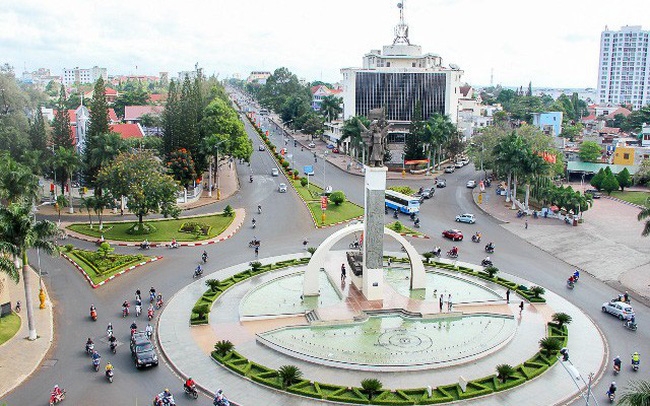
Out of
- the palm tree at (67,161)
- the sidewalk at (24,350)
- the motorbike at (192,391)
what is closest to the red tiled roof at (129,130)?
the palm tree at (67,161)

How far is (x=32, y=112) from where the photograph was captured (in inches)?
4353

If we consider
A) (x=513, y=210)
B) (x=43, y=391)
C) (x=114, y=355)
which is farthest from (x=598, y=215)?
(x=43, y=391)

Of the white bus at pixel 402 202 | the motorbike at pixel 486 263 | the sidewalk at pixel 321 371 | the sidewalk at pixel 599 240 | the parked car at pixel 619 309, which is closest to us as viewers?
the sidewalk at pixel 321 371

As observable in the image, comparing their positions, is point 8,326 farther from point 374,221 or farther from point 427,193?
point 427,193

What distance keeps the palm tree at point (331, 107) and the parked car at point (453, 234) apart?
246ft

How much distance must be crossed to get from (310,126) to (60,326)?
3595 inches

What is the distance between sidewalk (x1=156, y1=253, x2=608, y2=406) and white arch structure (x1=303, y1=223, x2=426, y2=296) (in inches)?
283

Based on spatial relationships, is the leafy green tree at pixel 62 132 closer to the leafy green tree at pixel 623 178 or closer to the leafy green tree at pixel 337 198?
the leafy green tree at pixel 337 198

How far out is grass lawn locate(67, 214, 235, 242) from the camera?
166 ft

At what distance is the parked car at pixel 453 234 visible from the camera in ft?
172

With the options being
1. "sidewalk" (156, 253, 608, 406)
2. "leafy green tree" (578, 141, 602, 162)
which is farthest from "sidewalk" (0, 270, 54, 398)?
"leafy green tree" (578, 141, 602, 162)

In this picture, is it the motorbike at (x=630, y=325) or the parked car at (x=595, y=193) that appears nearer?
the motorbike at (x=630, y=325)

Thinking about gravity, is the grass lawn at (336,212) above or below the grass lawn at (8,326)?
above

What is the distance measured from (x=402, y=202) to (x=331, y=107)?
6652cm
